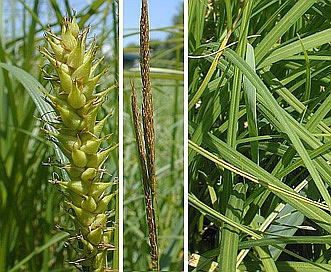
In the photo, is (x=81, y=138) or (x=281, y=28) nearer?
(x=81, y=138)

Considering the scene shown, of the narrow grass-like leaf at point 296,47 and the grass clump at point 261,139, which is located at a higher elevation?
the narrow grass-like leaf at point 296,47

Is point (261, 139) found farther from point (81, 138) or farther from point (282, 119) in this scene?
point (81, 138)

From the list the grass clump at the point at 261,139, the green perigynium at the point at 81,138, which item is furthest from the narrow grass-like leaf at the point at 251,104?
the green perigynium at the point at 81,138

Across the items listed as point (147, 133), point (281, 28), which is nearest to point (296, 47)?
point (281, 28)

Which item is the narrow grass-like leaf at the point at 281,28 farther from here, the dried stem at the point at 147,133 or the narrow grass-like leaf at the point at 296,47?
the dried stem at the point at 147,133

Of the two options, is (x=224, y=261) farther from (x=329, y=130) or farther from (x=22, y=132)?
(x=22, y=132)

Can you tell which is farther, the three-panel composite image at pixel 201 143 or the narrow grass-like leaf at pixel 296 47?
the narrow grass-like leaf at pixel 296 47

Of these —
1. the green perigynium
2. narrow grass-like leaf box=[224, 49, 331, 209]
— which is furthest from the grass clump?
the green perigynium

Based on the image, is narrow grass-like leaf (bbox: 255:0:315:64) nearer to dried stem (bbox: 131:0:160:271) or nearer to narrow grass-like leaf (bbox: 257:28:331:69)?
narrow grass-like leaf (bbox: 257:28:331:69)
